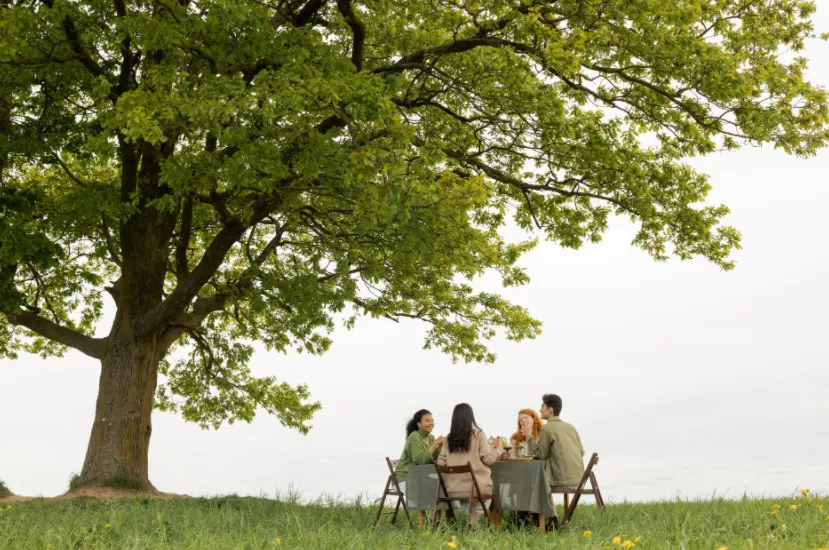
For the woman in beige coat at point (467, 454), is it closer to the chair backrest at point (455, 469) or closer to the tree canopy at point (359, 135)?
the chair backrest at point (455, 469)

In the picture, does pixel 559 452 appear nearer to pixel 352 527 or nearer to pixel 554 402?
pixel 554 402

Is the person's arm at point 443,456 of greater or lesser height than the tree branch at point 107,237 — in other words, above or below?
below

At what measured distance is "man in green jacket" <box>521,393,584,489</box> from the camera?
28.3ft

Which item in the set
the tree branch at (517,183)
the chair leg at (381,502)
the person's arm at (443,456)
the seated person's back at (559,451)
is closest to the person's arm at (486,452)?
the person's arm at (443,456)

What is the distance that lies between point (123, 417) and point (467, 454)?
7.66m

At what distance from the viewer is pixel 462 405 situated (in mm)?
8742

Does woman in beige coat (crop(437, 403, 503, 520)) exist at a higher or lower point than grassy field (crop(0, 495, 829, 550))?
higher

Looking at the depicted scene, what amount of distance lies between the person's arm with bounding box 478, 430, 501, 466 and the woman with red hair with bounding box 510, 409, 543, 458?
0.86 metres

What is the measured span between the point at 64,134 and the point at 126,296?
3084mm

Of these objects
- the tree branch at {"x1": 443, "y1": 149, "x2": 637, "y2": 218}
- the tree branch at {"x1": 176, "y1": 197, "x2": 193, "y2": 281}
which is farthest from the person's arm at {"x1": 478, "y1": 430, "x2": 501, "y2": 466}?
the tree branch at {"x1": 176, "y1": 197, "x2": 193, "y2": 281}

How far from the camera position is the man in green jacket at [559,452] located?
8625 millimetres

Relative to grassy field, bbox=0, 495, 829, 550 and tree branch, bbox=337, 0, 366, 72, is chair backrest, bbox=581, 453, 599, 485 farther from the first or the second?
tree branch, bbox=337, 0, 366, 72

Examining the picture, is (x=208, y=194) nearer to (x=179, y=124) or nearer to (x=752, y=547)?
(x=179, y=124)

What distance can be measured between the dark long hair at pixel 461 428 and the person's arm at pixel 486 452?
129 millimetres
